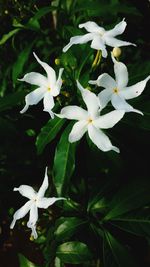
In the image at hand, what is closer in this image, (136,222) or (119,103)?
(119,103)

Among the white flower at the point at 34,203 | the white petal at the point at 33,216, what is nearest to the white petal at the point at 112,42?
the white flower at the point at 34,203

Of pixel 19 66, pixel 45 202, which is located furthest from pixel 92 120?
pixel 19 66

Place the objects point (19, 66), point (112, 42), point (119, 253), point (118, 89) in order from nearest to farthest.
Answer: point (118, 89)
point (112, 42)
point (119, 253)
point (19, 66)

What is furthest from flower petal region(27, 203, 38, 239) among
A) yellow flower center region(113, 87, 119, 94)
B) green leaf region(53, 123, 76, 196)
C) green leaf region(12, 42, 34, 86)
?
green leaf region(12, 42, 34, 86)

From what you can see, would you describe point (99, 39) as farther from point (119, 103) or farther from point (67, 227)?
point (67, 227)

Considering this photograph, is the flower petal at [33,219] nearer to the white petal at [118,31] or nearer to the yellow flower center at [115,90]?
the yellow flower center at [115,90]

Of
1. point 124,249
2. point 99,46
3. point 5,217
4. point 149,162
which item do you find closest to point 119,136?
point 149,162

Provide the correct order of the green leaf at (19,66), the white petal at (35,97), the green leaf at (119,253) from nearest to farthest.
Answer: the white petal at (35,97), the green leaf at (119,253), the green leaf at (19,66)
